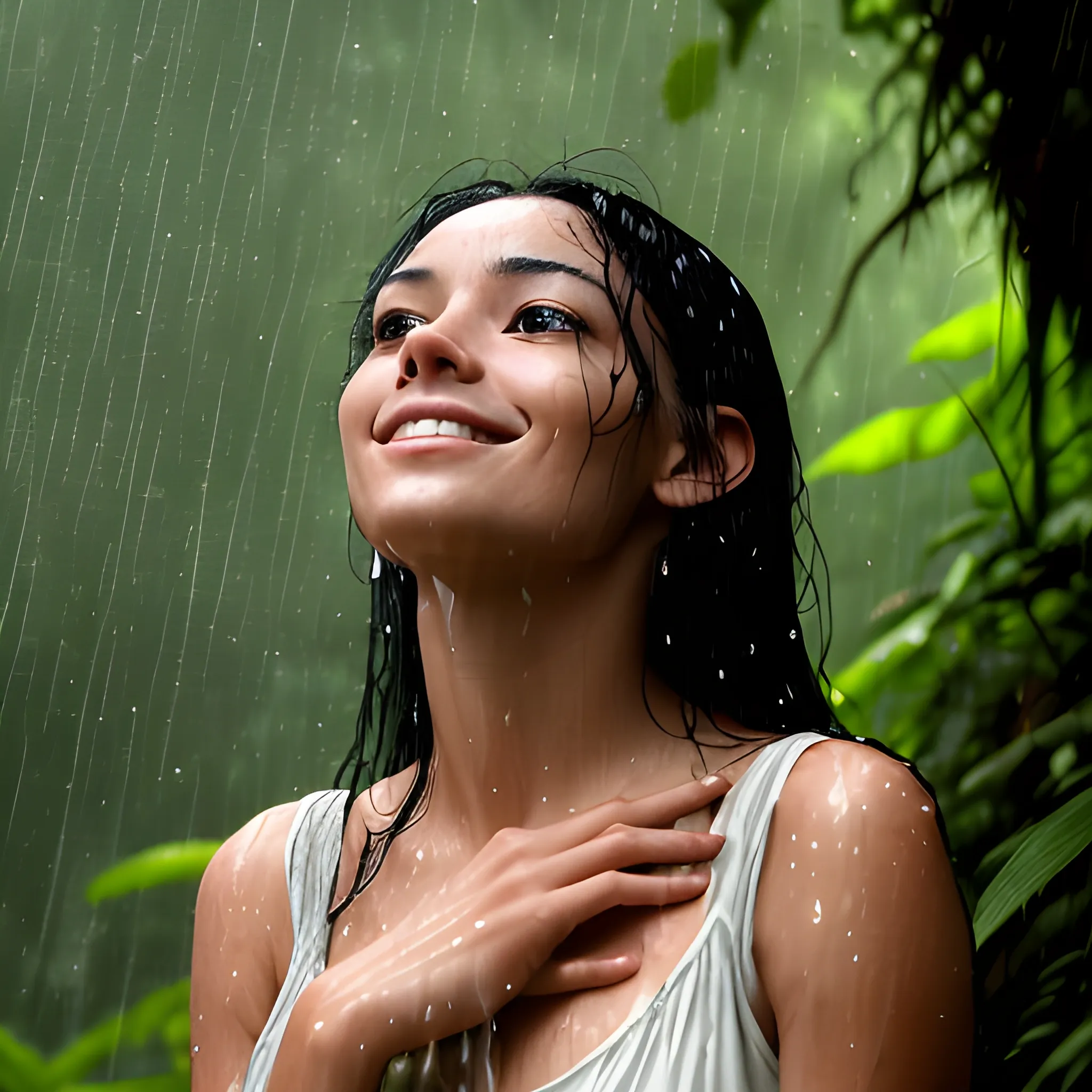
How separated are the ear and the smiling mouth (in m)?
0.15

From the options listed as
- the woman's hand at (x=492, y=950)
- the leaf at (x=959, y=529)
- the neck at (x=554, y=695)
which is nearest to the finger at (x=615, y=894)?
the woman's hand at (x=492, y=950)

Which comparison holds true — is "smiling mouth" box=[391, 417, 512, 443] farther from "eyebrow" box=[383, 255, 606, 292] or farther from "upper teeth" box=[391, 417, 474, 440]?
"eyebrow" box=[383, 255, 606, 292]

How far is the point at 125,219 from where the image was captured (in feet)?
8.37

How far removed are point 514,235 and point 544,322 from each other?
0.28 feet

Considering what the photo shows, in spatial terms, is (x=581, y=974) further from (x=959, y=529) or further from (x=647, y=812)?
(x=959, y=529)

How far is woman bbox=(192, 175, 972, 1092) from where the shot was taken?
1.00m

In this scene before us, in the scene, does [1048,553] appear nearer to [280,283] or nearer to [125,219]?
[280,283]

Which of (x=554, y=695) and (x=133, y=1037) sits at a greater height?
(x=554, y=695)

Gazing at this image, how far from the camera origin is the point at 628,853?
1.07m

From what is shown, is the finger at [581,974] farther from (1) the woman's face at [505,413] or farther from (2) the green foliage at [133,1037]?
(2) the green foliage at [133,1037]

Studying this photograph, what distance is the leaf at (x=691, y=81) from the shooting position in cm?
229

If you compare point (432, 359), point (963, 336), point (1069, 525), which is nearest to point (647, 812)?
point (432, 359)

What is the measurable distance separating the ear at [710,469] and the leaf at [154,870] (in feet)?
4.49

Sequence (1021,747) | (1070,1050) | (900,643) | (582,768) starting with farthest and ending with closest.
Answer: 1. (900,643)
2. (1021,747)
3. (1070,1050)
4. (582,768)
